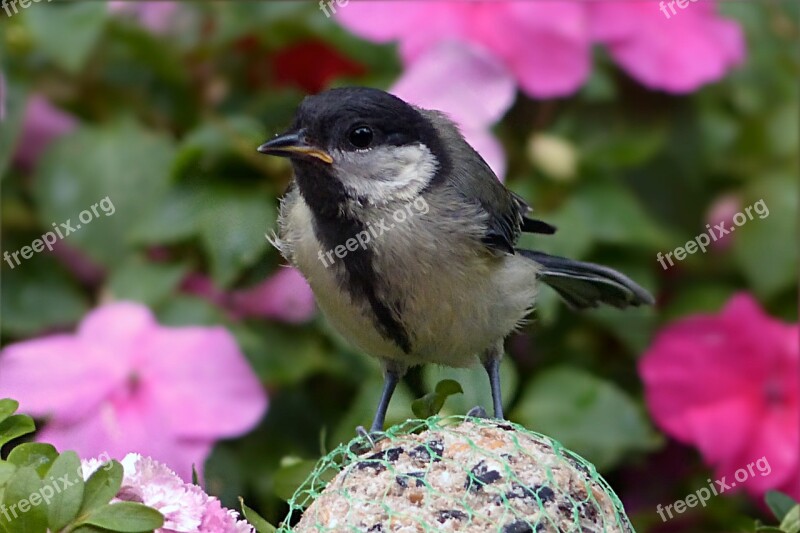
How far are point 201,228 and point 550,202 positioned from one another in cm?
52

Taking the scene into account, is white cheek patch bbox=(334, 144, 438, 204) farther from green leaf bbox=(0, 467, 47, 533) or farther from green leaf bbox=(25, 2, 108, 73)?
green leaf bbox=(25, 2, 108, 73)

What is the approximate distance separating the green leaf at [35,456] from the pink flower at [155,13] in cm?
110

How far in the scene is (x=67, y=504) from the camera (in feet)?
2.36

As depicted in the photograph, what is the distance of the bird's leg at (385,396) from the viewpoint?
1.14 metres

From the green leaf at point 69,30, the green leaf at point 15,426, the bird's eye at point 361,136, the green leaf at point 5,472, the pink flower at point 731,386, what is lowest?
the pink flower at point 731,386

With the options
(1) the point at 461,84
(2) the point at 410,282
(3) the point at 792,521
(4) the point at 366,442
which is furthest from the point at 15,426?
(1) the point at 461,84

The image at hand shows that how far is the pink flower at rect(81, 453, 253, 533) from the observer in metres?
0.77

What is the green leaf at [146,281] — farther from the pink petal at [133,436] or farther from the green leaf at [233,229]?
the pink petal at [133,436]

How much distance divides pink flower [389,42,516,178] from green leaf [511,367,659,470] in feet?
1.00

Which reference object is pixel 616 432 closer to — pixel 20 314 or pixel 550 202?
pixel 550 202

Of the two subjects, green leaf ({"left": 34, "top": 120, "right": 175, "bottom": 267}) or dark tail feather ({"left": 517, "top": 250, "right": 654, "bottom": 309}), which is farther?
green leaf ({"left": 34, "top": 120, "right": 175, "bottom": 267})

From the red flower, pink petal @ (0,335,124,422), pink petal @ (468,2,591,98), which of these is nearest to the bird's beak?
pink petal @ (0,335,124,422)

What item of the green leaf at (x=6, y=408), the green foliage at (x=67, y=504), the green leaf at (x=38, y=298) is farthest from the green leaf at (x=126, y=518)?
the green leaf at (x=38, y=298)

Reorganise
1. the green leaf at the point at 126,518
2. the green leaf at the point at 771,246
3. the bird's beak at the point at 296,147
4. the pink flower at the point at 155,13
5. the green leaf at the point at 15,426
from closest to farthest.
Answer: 1. the green leaf at the point at 126,518
2. the green leaf at the point at 15,426
3. the bird's beak at the point at 296,147
4. the green leaf at the point at 771,246
5. the pink flower at the point at 155,13
